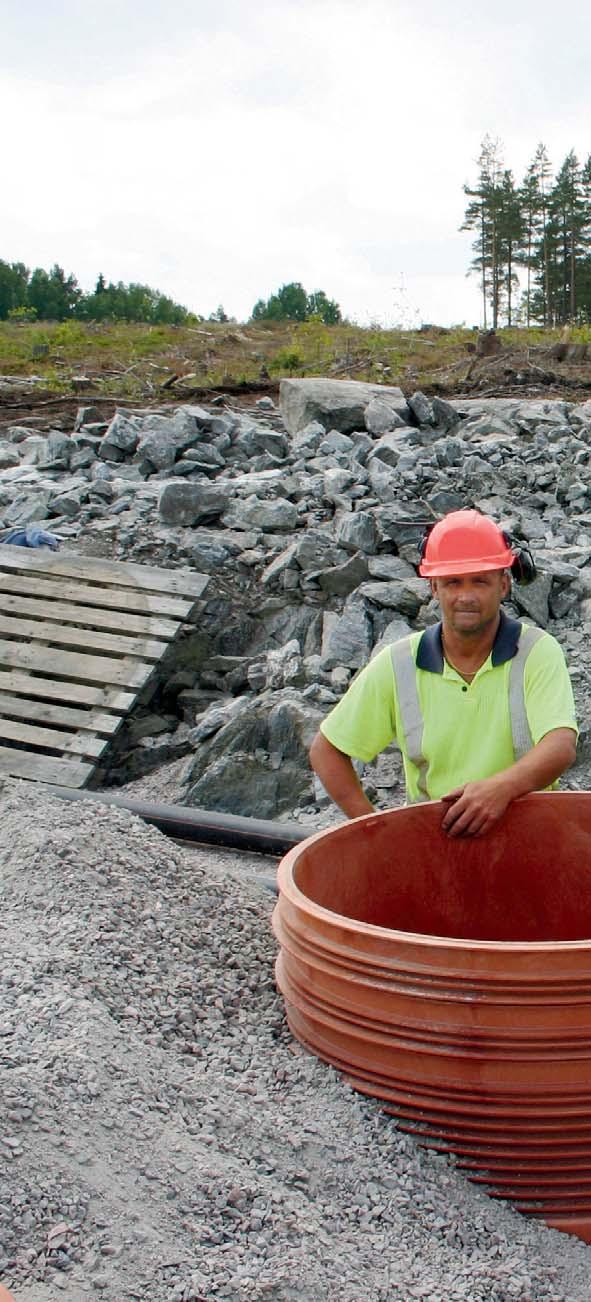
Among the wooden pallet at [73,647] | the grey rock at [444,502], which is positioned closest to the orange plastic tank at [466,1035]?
the wooden pallet at [73,647]

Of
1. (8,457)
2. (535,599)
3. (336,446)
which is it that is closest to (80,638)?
(535,599)

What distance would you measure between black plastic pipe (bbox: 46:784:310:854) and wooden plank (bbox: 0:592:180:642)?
1.85 metres

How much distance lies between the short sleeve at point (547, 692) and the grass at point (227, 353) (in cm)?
993

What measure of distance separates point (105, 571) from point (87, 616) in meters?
0.39

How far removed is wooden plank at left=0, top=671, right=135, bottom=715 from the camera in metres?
6.00

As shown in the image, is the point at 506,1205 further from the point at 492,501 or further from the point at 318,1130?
the point at 492,501

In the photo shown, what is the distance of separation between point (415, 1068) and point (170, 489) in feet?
18.6

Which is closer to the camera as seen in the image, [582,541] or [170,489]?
[582,541]

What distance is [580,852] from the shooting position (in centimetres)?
304

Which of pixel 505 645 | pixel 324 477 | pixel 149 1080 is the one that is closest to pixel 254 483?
pixel 324 477

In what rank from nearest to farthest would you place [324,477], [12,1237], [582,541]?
[12,1237] < [582,541] < [324,477]

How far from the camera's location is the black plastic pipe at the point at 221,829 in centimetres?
443

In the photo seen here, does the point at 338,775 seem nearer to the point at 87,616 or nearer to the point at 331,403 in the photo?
the point at 87,616

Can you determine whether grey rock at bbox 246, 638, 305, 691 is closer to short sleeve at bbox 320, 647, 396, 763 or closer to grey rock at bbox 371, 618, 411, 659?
grey rock at bbox 371, 618, 411, 659
